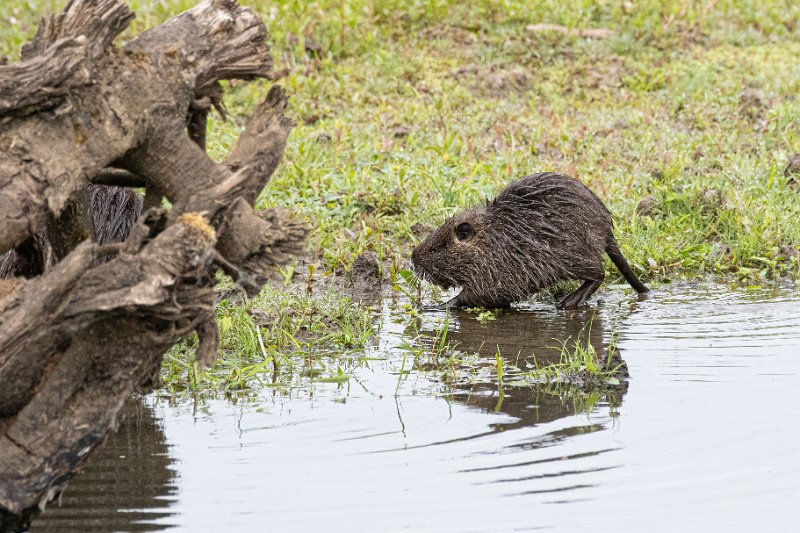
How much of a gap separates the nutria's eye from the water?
1.51 m

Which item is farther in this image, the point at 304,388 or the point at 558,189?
the point at 558,189

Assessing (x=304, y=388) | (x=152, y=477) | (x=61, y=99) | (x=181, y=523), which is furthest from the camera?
(x=304, y=388)

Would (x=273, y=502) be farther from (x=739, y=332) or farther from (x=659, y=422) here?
(x=739, y=332)

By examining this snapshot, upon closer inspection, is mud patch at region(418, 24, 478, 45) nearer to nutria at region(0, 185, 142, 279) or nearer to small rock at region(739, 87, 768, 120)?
small rock at region(739, 87, 768, 120)

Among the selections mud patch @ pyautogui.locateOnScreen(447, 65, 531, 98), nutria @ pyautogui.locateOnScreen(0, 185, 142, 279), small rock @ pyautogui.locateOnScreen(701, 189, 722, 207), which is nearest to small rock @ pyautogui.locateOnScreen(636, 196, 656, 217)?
small rock @ pyautogui.locateOnScreen(701, 189, 722, 207)

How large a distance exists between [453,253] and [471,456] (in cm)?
287

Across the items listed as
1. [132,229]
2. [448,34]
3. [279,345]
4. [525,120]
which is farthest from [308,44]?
[132,229]

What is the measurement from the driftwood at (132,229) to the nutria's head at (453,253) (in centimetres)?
312

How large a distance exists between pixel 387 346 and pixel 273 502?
2.16 meters

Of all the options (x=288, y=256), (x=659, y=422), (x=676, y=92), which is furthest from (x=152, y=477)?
(x=676, y=92)

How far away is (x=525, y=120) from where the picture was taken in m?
9.66

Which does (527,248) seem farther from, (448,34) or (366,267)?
(448,34)

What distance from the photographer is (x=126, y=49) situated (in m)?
3.72

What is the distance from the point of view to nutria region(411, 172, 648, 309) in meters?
6.83
